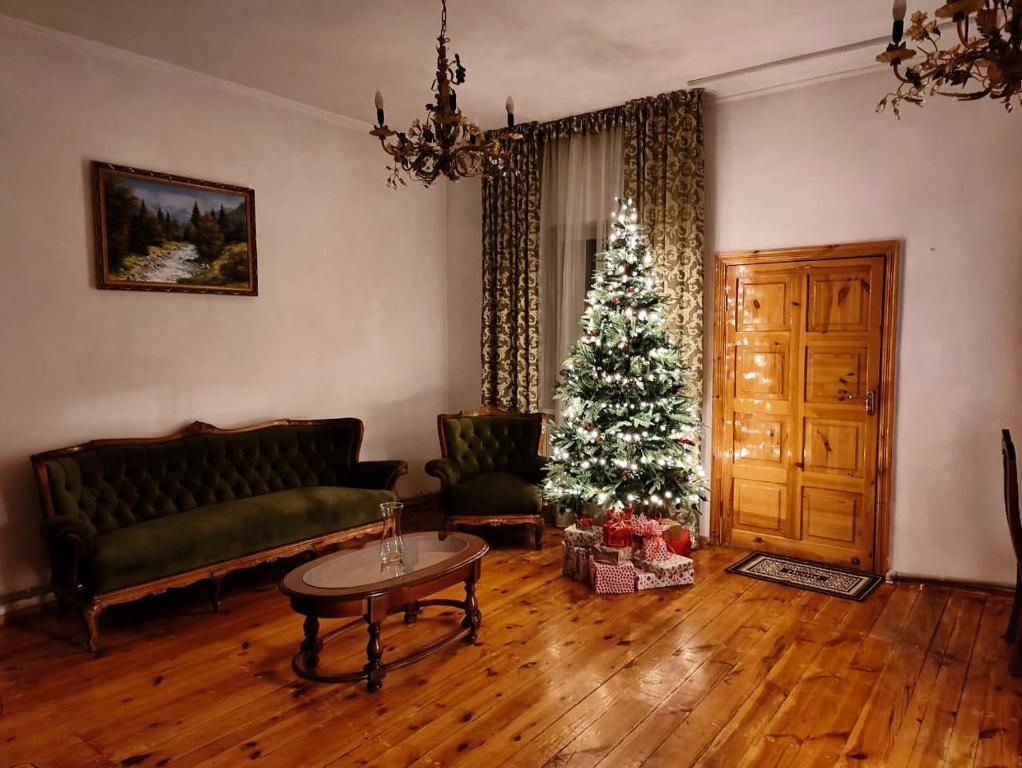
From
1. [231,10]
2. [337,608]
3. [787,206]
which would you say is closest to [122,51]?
[231,10]

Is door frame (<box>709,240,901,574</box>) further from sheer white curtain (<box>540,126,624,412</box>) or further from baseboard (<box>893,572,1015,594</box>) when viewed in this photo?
sheer white curtain (<box>540,126,624,412</box>)

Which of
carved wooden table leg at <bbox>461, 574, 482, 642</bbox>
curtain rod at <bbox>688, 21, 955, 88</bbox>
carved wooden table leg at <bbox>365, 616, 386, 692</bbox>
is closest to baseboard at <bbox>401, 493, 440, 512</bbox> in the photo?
carved wooden table leg at <bbox>461, 574, 482, 642</bbox>

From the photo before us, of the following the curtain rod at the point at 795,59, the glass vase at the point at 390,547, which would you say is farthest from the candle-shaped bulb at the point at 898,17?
the glass vase at the point at 390,547

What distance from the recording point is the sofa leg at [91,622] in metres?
3.55

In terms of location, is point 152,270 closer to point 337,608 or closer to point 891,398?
point 337,608

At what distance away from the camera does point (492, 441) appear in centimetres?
579

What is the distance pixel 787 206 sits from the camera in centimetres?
481

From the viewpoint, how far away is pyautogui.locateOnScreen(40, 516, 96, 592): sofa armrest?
354cm

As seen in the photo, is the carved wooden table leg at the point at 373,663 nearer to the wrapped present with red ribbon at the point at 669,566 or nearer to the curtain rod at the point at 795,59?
the wrapped present with red ribbon at the point at 669,566

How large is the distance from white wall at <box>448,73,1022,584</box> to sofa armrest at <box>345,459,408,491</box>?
3182mm

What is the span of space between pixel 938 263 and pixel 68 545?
5212 millimetres

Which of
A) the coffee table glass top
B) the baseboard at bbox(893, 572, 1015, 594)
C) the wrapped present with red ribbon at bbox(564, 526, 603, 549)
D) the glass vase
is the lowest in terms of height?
the baseboard at bbox(893, 572, 1015, 594)

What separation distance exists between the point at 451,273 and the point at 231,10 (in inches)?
125

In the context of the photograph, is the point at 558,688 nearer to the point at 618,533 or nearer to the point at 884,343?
the point at 618,533
